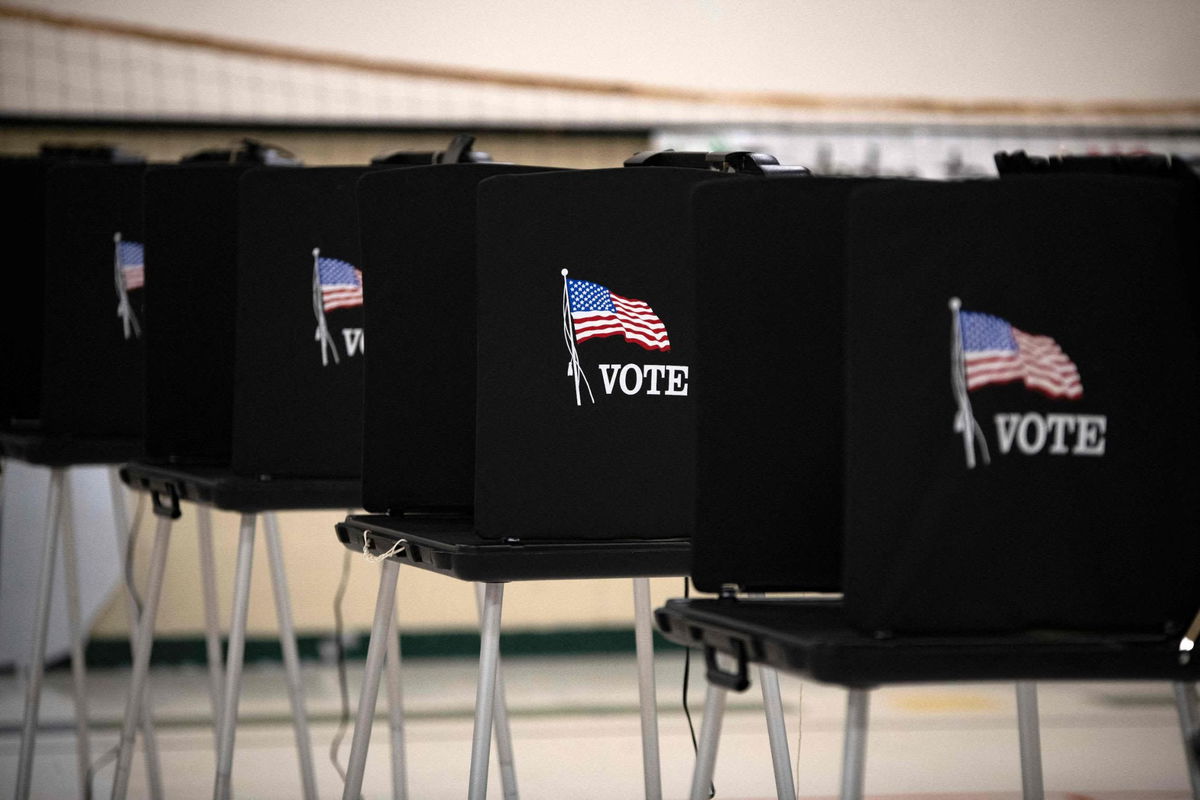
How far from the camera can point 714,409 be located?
4.12 ft

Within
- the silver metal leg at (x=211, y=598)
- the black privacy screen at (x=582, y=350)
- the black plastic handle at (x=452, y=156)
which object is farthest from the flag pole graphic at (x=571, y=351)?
the silver metal leg at (x=211, y=598)

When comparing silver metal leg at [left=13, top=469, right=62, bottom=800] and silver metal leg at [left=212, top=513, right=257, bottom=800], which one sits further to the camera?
silver metal leg at [left=13, top=469, right=62, bottom=800]

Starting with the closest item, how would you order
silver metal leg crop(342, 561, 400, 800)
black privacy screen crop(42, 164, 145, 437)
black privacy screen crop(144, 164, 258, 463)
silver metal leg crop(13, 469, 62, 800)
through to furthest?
silver metal leg crop(342, 561, 400, 800)
black privacy screen crop(144, 164, 258, 463)
black privacy screen crop(42, 164, 145, 437)
silver metal leg crop(13, 469, 62, 800)

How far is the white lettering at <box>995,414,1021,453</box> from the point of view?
1.09 metres

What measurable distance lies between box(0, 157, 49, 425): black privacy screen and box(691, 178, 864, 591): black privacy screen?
149 centimetres

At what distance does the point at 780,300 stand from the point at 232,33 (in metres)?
3.44

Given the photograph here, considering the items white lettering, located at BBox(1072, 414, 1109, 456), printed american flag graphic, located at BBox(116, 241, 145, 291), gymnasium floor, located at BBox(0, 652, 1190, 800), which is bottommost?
gymnasium floor, located at BBox(0, 652, 1190, 800)

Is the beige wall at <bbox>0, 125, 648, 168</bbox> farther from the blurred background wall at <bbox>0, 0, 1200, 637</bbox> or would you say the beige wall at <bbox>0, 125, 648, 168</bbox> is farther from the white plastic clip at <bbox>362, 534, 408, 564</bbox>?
the white plastic clip at <bbox>362, 534, 408, 564</bbox>

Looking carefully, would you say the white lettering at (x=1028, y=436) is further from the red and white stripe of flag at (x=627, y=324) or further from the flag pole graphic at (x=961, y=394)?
the red and white stripe of flag at (x=627, y=324)

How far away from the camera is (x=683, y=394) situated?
1.52m

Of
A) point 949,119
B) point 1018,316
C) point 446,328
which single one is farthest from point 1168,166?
point 949,119

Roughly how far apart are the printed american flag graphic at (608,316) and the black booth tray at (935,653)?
365 mm

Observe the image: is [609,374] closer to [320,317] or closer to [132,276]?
[320,317]

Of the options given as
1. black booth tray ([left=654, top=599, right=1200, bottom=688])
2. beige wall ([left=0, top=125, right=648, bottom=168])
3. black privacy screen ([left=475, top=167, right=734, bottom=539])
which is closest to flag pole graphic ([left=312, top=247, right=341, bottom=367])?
black privacy screen ([left=475, top=167, right=734, bottom=539])
